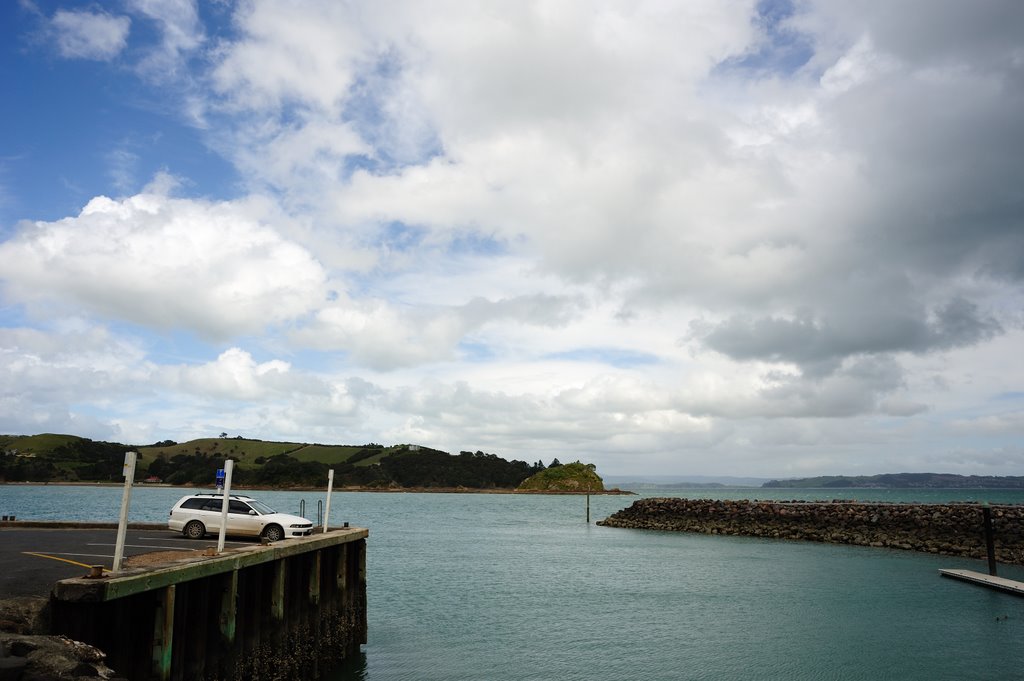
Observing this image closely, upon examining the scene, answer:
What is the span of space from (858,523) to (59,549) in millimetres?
63925

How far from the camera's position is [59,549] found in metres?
20.1

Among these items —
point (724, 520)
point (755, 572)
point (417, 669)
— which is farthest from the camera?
point (724, 520)

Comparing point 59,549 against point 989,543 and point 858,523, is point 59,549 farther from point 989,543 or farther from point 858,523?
point 858,523

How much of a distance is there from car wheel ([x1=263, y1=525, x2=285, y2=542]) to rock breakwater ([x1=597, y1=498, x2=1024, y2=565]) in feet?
156

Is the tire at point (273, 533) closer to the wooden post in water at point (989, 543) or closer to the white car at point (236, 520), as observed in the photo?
the white car at point (236, 520)

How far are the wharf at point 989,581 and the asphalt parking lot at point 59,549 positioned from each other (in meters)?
33.6

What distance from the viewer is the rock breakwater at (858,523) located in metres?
53.3

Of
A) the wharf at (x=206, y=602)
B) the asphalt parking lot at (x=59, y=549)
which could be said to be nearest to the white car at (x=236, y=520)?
the asphalt parking lot at (x=59, y=549)

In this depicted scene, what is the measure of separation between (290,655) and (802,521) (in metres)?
62.2

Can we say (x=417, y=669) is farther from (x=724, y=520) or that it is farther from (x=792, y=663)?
(x=724, y=520)

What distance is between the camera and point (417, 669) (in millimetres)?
22266

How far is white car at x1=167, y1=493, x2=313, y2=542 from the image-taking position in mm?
23250

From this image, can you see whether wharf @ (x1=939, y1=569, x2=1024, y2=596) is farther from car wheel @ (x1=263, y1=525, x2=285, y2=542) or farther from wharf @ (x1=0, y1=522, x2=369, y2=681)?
car wheel @ (x1=263, y1=525, x2=285, y2=542)

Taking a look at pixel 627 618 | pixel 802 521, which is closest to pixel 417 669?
pixel 627 618
